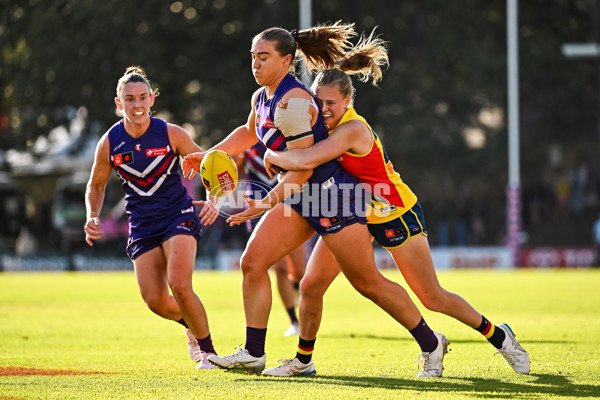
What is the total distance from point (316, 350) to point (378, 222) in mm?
2370

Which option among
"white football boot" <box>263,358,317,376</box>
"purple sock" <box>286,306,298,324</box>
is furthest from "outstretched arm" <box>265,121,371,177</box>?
"purple sock" <box>286,306,298,324</box>

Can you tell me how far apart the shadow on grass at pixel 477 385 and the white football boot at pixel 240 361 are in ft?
0.38

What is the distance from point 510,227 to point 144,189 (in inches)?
804

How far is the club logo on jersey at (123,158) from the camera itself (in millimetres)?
7398

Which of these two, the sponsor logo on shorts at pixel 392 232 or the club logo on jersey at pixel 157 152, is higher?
the club logo on jersey at pixel 157 152

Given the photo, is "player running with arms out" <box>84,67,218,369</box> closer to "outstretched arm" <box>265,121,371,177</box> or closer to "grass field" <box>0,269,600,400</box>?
"grass field" <box>0,269,600,400</box>

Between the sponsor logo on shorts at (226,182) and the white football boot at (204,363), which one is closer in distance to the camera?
the sponsor logo on shorts at (226,182)

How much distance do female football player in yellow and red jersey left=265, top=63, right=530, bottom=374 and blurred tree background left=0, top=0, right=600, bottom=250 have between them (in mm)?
22479

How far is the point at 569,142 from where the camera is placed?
35.2m

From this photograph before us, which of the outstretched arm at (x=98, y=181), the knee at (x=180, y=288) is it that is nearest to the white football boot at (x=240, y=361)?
the knee at (x=180, y=288)

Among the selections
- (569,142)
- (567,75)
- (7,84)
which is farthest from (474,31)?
(7,84)

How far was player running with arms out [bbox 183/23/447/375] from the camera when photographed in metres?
6.23

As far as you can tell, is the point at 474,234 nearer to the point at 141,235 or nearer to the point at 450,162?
the point at 450,162

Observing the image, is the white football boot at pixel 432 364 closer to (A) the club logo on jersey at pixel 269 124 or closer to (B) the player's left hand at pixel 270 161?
(B) the player's left hand at pixel 270 161
